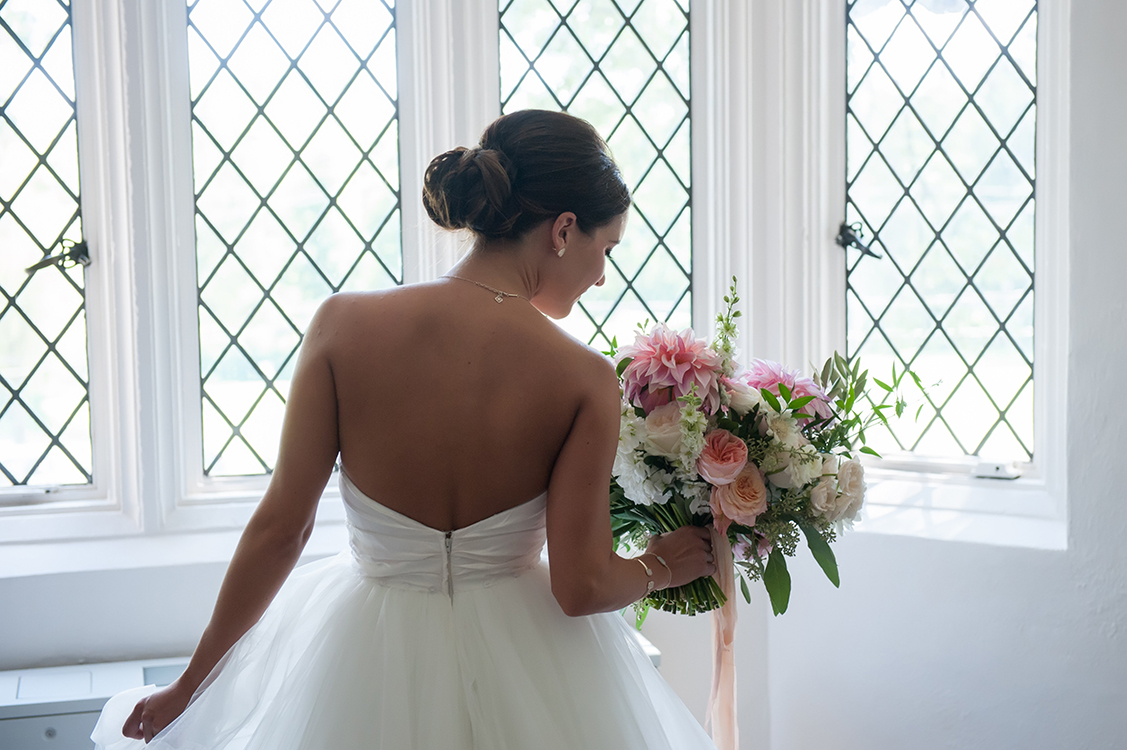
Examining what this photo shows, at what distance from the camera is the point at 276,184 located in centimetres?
260

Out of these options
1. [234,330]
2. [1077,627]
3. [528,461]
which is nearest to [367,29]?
[234,330]

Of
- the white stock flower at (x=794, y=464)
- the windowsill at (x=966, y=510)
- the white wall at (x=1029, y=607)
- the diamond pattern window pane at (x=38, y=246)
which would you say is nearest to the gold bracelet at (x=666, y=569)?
the white stock flower at (x=794, y=464)

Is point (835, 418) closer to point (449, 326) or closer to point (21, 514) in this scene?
point (449, 326)

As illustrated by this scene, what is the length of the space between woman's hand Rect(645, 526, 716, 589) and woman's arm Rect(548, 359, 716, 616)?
17 centimetres

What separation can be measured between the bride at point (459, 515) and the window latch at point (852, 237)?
1572 millimetres

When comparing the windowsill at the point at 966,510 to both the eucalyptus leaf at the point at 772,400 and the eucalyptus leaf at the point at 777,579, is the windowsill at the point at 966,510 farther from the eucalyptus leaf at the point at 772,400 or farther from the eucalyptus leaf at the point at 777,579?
the eucalyptus leaf at the point at 772,400

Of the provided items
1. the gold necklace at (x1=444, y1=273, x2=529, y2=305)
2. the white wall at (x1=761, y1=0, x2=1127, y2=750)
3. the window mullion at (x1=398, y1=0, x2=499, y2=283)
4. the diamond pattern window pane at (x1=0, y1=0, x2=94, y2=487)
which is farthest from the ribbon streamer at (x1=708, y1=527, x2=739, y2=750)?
the diamond pattern window pane at (x1=0, y1=0, x2=94, y2=487)

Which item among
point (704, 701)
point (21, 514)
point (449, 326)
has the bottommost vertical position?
point (704, 701)

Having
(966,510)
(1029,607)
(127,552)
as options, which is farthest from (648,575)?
(127,552)

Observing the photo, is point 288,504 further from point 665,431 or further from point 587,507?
point 665,431

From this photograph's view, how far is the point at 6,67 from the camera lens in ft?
7.95

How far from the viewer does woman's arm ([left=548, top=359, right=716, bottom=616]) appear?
4.00ft

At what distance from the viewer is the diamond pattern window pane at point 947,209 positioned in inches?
97.7

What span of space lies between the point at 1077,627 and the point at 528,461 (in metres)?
1.58
